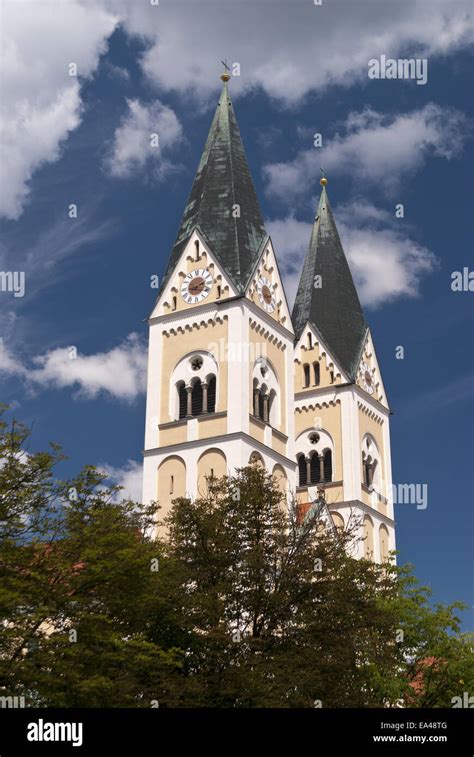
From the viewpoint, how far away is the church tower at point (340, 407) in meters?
62.8

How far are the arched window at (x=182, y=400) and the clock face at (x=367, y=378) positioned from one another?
16949 millimetres

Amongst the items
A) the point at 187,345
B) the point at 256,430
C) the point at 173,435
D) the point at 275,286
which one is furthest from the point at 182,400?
the point at 275,286

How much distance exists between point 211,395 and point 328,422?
14.6 metres

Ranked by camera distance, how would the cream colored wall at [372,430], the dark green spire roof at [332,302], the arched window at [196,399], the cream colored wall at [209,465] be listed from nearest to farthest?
the cream colored wall at [209,465], the arched window at [196,399], the cream colored wall at [372,430], the dark green spire roof at [332,302]

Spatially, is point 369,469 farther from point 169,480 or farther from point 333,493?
point 169,480

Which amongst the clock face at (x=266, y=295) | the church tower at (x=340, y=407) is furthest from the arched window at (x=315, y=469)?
the clock face at (x=266, y=295)

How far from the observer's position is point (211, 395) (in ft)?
170

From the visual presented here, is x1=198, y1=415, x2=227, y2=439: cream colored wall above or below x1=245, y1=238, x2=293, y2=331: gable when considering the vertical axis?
below

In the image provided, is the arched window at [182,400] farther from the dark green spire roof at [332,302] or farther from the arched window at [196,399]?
the dark green spire roof at [332,302]

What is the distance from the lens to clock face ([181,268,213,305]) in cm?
5438

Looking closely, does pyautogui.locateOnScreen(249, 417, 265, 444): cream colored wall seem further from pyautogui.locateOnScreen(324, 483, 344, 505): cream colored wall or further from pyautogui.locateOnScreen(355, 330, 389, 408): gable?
pyautogui.locateOnScreen(355, 330, 389, 408): gable

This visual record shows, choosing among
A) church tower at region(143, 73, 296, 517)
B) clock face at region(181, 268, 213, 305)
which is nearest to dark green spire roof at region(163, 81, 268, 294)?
church tower at region(143, 73, 296, 517)

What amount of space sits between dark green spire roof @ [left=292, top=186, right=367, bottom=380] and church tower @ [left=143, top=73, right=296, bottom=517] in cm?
1077
